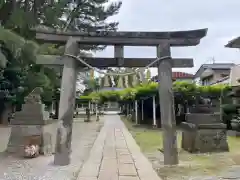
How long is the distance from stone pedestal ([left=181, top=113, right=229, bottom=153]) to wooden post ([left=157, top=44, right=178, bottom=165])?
1.91m

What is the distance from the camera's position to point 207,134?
29.7 ft

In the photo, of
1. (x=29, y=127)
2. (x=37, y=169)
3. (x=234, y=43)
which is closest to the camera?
(x=37, y=169)

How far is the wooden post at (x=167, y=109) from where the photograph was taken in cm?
721

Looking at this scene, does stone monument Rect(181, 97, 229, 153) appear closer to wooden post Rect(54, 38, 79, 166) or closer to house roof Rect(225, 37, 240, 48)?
wooden post Rect(54, 38, 79, 166)

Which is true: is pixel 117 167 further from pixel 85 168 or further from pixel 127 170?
pixel 85 168

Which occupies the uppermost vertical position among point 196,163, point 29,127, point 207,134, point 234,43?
point 234,43

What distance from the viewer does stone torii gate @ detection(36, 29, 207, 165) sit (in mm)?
7262

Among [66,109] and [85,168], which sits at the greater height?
[66,109]

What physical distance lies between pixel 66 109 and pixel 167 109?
2258 millimetres

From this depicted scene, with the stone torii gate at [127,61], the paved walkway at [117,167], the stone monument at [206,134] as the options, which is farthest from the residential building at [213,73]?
the stone torii gate at [127,61]

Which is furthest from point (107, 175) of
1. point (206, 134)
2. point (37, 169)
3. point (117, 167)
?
point (206, 134)

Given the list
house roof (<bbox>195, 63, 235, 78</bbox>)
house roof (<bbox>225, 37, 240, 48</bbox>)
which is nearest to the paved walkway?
house roof (<bbox>225, 37, 240, 48</bbox>)

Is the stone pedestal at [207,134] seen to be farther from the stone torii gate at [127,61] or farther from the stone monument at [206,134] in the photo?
the stone torii gate at [127,61]

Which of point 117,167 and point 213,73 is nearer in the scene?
point 117,167
